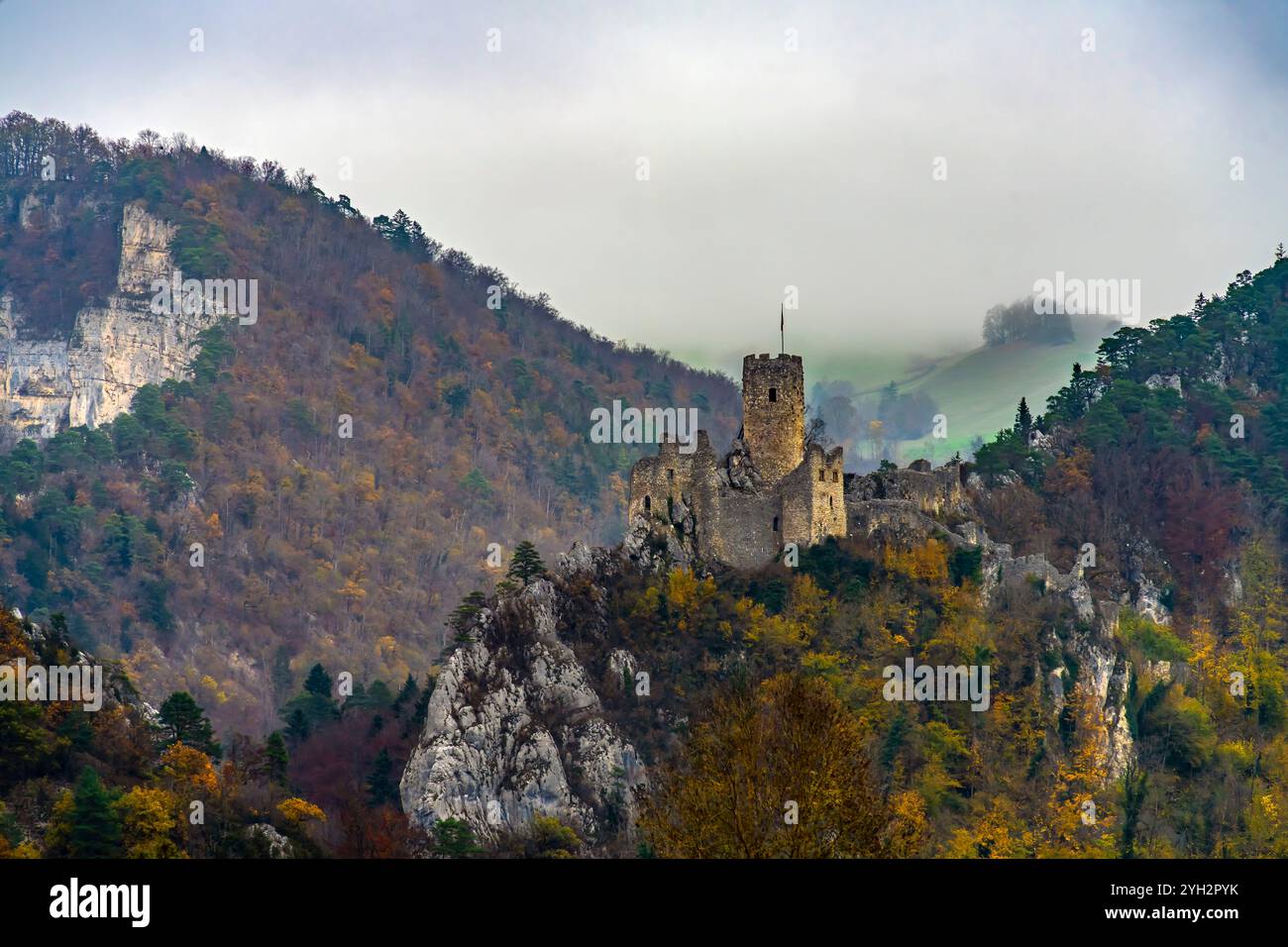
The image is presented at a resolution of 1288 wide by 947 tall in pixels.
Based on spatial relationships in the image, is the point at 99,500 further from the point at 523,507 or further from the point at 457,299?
the point at 457,299

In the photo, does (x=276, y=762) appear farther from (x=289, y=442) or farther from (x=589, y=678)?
(x=289, y=442)

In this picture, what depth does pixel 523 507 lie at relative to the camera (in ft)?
531

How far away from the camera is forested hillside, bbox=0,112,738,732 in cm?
12812

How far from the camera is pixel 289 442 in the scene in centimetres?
15938

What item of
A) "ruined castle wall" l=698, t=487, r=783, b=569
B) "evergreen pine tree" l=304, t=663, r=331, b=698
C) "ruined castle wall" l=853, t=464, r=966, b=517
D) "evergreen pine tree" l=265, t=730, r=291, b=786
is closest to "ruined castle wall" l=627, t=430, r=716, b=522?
"ruined castle wall" l=698, t=487, r=783, b=569

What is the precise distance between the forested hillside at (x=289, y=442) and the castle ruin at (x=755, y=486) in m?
50.0

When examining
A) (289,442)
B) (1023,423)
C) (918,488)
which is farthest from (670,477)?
(289,442)

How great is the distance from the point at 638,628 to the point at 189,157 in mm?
131124

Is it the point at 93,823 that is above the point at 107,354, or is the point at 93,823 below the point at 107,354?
below

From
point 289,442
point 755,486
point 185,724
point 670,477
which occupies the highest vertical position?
point 289,442

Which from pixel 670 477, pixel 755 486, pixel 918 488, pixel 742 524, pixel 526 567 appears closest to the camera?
pixel 742 524

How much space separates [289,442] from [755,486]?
96649 millimetres

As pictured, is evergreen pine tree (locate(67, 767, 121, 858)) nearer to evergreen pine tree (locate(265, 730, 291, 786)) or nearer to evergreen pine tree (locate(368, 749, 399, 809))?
evergreen pine tree (locate(368, 749, 399, 809))

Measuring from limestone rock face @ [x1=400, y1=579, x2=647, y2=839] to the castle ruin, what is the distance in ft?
16.3
